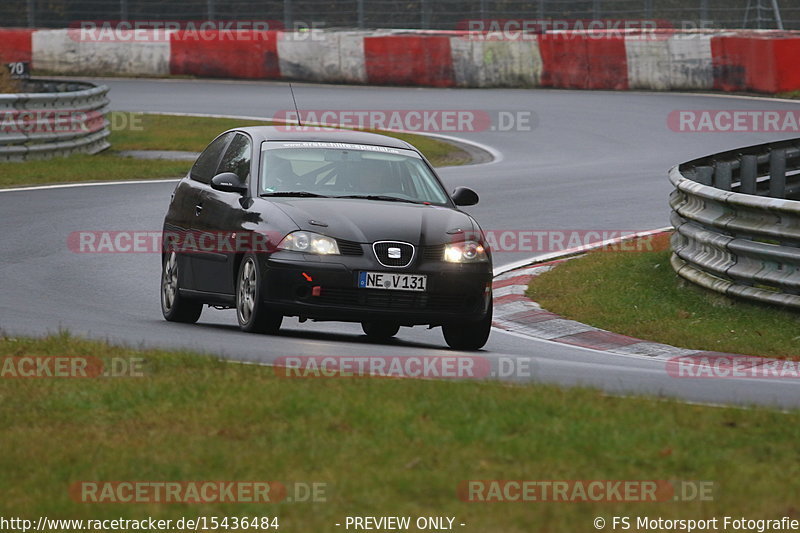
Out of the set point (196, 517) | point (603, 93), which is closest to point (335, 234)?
point (196, 517)

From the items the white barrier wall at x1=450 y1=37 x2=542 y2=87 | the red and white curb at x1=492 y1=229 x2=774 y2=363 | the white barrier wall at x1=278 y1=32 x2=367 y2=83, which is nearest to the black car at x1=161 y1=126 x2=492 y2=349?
the red and white curb at x1=492 y1=229 x2=774 y2=363

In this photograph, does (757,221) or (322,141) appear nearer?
(322,141)

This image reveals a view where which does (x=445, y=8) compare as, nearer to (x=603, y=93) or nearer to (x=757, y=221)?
(x=603, y=93)

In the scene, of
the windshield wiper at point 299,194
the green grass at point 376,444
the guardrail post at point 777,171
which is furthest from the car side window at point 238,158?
the guardrail post at point 777,171

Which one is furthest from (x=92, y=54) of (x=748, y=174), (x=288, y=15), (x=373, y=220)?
(x=373, y=220)

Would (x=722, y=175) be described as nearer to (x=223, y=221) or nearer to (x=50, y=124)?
(x=223, y=221)

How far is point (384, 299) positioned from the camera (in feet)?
32.1

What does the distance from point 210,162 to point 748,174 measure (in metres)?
6.39

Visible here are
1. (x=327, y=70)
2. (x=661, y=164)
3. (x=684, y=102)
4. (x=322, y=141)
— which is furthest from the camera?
(x=327, y=70)

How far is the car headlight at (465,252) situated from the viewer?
393 inches

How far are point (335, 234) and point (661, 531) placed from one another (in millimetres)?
5002

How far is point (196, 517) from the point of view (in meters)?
5.28

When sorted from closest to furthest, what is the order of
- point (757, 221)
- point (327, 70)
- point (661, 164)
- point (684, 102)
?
point (757, 221) < point (661, 164) < point (684, 102) < point (327, 70)

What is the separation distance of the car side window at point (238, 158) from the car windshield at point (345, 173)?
15 cm
